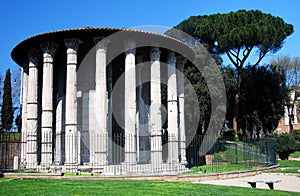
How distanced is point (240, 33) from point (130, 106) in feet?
46.9

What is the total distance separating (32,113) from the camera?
1555 cm

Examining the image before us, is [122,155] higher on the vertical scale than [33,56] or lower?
lower

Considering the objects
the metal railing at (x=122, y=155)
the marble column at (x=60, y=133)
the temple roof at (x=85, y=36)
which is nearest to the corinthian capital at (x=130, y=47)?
the temple roof at (x=85, y=36)

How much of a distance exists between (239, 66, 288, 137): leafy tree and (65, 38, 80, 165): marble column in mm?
17959

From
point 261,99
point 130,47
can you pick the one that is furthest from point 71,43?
point 261,99

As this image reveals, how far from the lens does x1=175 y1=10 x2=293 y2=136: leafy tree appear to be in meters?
25.8

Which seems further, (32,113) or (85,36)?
(32,113)

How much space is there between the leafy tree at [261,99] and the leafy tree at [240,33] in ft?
2.88

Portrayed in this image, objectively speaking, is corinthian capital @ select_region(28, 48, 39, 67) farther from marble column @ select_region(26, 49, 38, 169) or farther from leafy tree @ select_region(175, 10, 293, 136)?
leafy tree @ select_region(175, 10, 293, 136)

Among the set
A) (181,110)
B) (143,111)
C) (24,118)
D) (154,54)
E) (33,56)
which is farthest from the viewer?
(181,110)

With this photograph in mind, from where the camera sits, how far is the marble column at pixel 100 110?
43.8ft

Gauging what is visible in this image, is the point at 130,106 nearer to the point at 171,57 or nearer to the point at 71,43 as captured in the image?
the point at 71,43

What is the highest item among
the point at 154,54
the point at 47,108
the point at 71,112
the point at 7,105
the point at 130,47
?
A: the point at 130,47

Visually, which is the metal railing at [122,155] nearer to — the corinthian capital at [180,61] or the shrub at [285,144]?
the shrub at [285,144]
